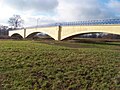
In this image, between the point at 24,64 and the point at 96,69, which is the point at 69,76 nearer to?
the point at 96,69

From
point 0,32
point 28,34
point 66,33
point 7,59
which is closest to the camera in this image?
point 7,59

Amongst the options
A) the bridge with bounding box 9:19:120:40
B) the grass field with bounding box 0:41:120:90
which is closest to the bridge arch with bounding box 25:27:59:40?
the bridge with bounding box 9:19:120:40

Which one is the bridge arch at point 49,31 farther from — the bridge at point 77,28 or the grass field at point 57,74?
the grass field at point 57,74

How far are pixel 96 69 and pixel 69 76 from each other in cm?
162

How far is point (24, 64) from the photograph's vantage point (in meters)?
10.6

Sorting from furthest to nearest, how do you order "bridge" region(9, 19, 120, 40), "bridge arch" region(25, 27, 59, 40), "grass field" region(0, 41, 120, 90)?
"bridge arch" region(25, 27, 59, 40) → "bridge" region(9, 19, 120, 40) → "grass field" region(0, 41, 120, 90)

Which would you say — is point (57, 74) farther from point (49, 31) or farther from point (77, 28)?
point (49, 31)

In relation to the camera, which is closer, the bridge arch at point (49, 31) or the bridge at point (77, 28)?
the bridge at point (77, 28)

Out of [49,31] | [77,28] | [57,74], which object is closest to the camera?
[57,74]

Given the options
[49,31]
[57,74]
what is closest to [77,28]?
[49,31]

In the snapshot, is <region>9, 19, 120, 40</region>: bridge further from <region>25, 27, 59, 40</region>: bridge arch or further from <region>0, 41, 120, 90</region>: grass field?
<region>0, 41, 120, 90</region>: grass field

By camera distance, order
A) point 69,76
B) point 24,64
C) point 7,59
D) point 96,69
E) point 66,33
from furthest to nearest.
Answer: point 66,33 < point 7,59 < point 24,64 < point 96,69 < point 69,76

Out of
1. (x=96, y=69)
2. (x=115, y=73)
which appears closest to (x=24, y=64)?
(x=96, y=69)

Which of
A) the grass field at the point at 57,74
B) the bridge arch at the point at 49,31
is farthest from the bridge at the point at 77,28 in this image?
the grass field at the point at 57,74
